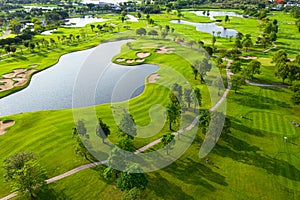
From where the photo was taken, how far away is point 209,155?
5834 cm

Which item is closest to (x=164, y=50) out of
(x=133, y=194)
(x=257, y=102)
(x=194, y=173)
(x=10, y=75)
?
(x=257, y=102)

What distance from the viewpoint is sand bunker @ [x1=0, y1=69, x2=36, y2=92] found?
331 ft

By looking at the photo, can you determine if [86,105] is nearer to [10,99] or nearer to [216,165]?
[10,99]

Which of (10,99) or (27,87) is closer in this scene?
(10,99)

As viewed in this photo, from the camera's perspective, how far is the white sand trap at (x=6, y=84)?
98562 millimetres

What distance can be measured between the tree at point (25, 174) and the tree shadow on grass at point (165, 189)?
2151cm

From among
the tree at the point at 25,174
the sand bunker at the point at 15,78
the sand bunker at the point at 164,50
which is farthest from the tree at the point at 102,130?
the sand bunker at the point at 164,50

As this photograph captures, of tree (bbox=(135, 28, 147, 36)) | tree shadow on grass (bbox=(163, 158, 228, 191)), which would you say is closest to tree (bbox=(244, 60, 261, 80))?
tree shadow on grass (bbox=(163, 158, 228, 191))

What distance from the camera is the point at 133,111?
78250 millimetres

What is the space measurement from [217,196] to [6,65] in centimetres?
11982

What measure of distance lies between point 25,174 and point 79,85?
62183 mm

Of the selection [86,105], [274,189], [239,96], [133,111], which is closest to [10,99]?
[86,105]

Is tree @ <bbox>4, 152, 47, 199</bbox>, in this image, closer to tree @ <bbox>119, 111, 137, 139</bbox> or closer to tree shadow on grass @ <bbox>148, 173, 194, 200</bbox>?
tree @ <bbox>119, 111, 137, 139</bbox>

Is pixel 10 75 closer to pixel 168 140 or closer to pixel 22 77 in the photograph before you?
pixel 22 77
